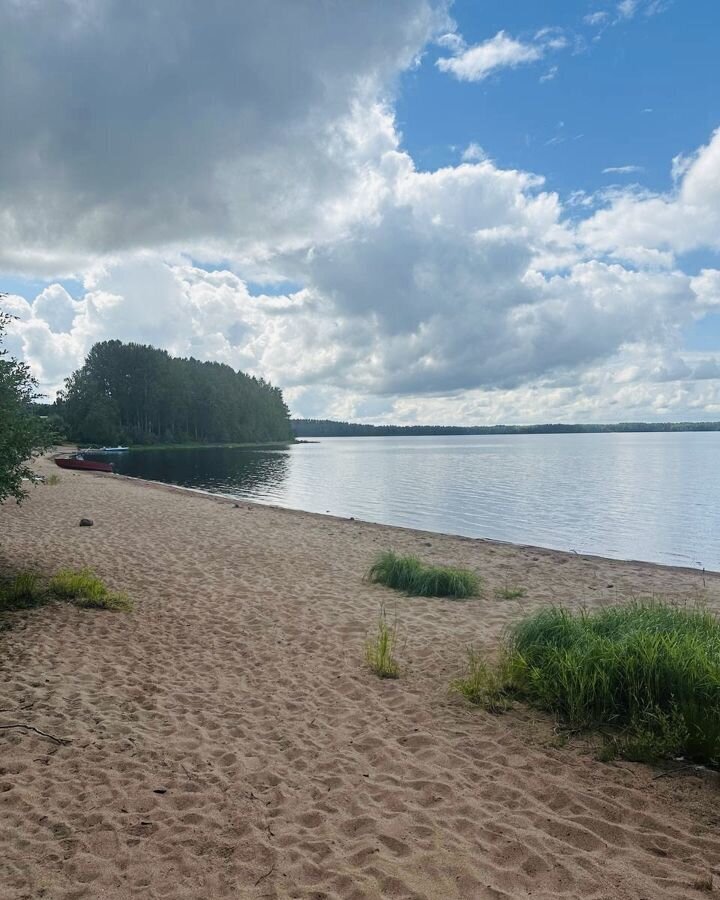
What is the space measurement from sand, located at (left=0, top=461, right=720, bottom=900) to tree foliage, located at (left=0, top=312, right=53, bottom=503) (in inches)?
103

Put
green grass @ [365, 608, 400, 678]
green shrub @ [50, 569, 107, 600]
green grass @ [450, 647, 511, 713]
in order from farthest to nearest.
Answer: green shrub @ [50, 569, 107, 600] → green grass @ [365, 608, 400, 678] → green grass @ [450, 647, 511, 713]

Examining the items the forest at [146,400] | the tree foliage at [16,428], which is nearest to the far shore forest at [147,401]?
the forest at [146,400]

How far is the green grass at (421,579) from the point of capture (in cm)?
1177

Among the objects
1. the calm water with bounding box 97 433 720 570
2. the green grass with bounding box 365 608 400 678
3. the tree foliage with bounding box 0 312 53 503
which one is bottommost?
the calm water with bounding box 97 433 720 570

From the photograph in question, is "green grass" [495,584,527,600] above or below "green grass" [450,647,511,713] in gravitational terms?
below

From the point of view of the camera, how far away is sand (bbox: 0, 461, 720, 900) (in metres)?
3.76

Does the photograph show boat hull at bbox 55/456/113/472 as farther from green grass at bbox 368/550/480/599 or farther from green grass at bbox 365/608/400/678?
green grass at bbox 365/608/400/678

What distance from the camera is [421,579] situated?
1211 cm

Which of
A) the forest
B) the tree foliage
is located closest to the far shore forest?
the forest

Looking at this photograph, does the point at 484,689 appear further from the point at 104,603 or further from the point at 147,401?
the point at 147,401

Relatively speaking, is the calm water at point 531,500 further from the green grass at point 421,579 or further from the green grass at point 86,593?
the green grass at point 86,593

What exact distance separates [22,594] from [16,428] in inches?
108

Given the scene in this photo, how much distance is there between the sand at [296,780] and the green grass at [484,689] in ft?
0.53

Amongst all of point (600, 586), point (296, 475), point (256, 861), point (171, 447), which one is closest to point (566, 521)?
point (600, 586)
